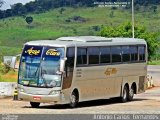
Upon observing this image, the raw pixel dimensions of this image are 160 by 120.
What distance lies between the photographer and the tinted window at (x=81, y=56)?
29.6 m

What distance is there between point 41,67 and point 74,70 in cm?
167

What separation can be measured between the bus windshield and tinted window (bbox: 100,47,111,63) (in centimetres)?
353

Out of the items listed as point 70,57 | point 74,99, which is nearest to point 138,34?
point 74,99

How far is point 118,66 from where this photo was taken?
33281 mm

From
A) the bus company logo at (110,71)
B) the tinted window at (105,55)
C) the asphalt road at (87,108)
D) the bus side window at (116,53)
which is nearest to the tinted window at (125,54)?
the bus side window at (116,53)

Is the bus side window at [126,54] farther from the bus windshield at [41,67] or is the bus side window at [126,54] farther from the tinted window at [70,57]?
the bus windshield at [41,67]

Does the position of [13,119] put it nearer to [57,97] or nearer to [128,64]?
[57,97]

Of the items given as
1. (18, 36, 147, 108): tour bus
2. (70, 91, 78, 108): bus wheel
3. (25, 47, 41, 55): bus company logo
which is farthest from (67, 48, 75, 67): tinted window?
(70, 91, 78, 108): bus wheel

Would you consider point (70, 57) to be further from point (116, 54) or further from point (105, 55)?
point (116, 54)

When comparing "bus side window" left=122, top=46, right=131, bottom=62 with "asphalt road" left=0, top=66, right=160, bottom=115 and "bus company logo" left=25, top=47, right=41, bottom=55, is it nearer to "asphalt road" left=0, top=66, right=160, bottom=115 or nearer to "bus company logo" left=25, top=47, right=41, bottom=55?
"asphalt road" left=0, top=66, right=160, bottom=115

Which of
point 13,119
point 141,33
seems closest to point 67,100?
point 13,119

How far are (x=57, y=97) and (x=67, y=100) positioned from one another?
0.74m

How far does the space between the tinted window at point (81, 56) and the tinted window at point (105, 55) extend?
157 centimetres

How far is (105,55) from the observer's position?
105 feet
